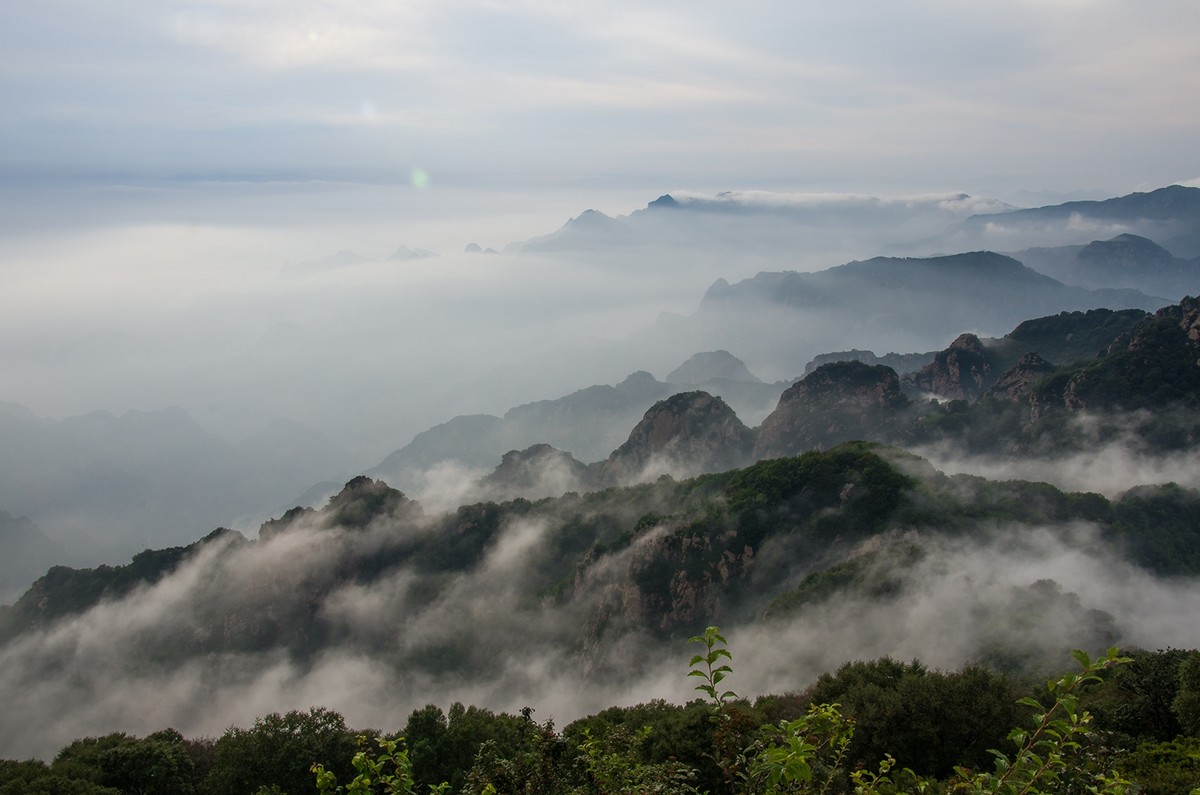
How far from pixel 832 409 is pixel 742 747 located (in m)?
147

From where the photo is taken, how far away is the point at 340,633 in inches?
3706

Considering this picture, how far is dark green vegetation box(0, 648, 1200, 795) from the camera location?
9227 millimetres

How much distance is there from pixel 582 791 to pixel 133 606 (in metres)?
117

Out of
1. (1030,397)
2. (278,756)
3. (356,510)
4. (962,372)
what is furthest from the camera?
(962,372)

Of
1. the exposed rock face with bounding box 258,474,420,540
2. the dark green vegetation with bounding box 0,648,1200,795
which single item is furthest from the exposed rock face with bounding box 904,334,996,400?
the dark green vegetation with bounding box 0,648,1200,795

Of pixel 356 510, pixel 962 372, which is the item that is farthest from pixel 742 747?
pixel 962 372

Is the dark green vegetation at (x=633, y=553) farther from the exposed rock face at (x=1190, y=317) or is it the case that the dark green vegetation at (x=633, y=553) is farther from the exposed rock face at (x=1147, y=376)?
the exposed rock face at (x=1190, y=317)

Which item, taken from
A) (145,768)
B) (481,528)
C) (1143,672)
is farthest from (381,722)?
Result: (1143,672)

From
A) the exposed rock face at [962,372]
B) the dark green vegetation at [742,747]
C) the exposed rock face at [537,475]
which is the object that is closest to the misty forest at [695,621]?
the dark green vegetation at [742,747]

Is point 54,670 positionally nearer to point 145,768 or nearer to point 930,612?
point 145,768

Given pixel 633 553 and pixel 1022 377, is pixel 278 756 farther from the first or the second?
pixel 1022 377

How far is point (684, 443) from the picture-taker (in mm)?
158375

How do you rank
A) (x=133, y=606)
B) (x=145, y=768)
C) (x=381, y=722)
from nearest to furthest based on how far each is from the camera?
(x=145, y=768)
(x=381, y=722)
(x=133, y=606)

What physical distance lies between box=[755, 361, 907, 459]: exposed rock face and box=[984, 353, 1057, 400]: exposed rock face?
19.0m
